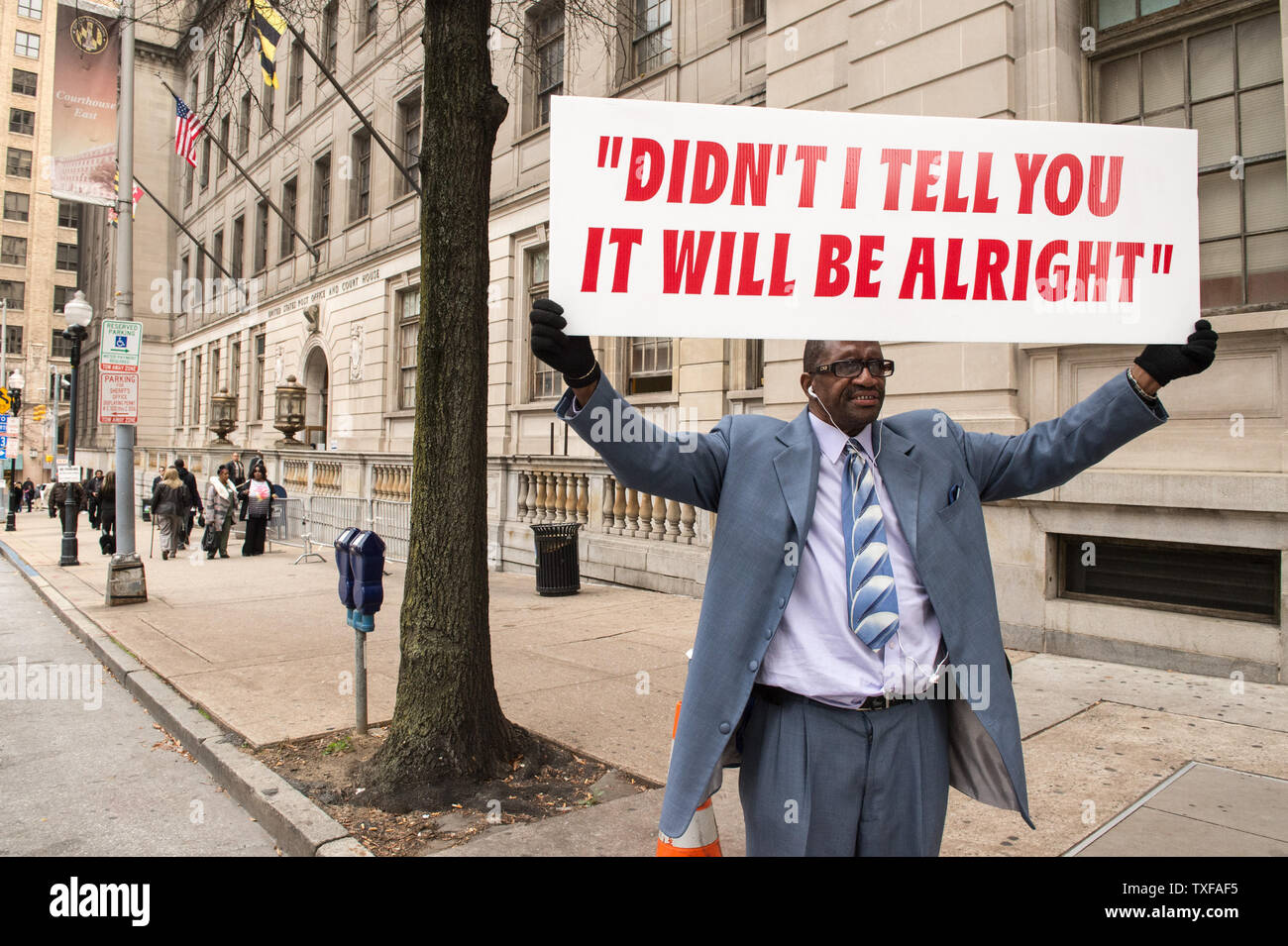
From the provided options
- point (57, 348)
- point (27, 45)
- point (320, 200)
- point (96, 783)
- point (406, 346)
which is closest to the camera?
point (96, 783)

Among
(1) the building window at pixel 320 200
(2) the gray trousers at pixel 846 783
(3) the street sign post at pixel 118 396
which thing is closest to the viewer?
(2) the gray trousers at pixel 846 783

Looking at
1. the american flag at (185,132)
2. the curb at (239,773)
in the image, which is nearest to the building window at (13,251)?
the american flag at (185,132)

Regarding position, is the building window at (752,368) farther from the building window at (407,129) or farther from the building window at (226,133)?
the building window at (226,133)

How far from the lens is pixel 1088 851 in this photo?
3756 millimetres

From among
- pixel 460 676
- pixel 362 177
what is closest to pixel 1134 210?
pixel 460 676

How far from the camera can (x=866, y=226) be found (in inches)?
104

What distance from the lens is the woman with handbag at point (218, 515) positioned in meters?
16.7

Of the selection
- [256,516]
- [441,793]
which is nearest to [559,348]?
[441,793]

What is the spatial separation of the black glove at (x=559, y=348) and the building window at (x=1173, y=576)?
681 cm

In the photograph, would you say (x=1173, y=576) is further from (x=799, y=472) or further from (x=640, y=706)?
(x=799, y=472)

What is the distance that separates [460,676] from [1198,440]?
634 centimetres

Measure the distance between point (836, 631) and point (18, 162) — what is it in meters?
81.6

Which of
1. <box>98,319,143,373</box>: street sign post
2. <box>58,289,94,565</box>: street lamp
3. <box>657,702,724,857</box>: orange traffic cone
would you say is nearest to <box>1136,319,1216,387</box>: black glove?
<box>657,702,724,857</box>: orange traffic cone
